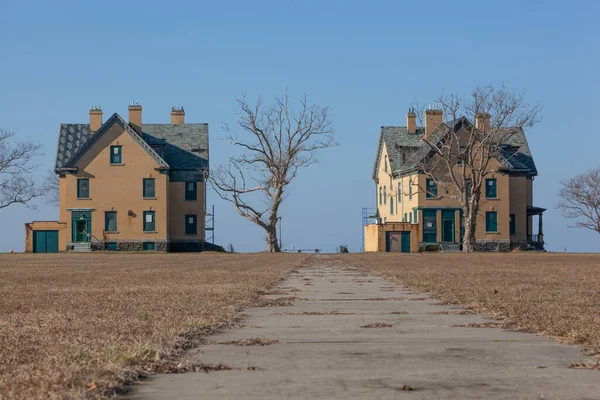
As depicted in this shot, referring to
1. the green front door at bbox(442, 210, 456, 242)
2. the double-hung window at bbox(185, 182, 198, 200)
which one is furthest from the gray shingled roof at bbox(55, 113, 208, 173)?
the green front door at bbox(442, 210, 456, 242)

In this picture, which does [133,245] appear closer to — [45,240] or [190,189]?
[190,189]

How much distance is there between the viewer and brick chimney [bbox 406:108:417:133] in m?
82.2

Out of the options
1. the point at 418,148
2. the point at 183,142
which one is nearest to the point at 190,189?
the point at 183,142

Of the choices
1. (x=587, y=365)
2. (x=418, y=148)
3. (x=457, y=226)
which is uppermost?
(x=418, y=148)

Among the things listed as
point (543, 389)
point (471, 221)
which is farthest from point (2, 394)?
point (471, 221)

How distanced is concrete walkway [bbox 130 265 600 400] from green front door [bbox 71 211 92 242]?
62154mm

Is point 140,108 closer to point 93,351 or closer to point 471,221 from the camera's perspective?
point 471,221

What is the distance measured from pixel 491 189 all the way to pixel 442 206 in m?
4.20

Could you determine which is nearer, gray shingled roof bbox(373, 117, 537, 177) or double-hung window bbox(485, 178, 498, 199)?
double-hung window bbox(485, 178, 498, 199)

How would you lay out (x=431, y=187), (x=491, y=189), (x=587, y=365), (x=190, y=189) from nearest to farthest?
(x=587, y=365)
(x=431, y=187)
(x=491, y=189)
(x=190, y=189)

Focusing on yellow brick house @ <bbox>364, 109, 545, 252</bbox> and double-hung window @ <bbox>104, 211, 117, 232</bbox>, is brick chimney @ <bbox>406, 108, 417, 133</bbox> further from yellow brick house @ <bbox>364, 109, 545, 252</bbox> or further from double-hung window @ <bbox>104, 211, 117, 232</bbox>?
double-hung window @ <bbox>104, 211, 117, 232</bbox>

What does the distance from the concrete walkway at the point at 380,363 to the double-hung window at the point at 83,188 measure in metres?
62.5

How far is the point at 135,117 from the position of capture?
245 ft

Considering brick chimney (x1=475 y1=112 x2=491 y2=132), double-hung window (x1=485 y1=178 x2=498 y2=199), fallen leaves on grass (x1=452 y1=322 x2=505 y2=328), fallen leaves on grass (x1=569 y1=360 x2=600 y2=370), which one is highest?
brick chimney (x1=475 y1=112 x2=491 y2=132)
